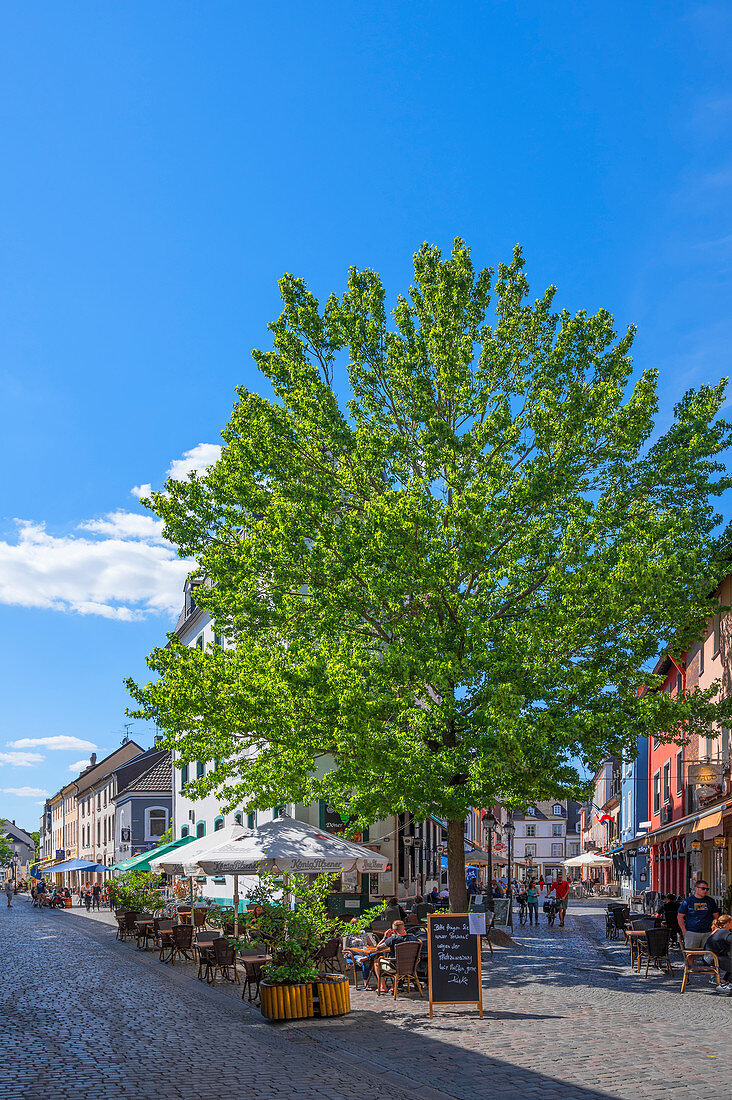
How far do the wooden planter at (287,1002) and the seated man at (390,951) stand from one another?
243cm

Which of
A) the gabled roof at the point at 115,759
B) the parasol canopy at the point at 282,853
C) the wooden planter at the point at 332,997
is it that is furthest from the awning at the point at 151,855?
the gabled roof at the point at 115,759

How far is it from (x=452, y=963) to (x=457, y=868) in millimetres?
7550

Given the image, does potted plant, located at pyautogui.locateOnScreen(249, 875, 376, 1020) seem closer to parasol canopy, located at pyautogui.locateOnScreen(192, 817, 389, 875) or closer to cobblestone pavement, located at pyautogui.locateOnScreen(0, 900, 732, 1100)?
cobblestone pavement, located at pyautogui.locateOnScreen(0, 900, 732, 1100)

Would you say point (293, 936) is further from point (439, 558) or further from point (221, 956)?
point (439, 558)

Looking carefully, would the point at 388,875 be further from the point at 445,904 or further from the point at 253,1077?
the point at 253,1077

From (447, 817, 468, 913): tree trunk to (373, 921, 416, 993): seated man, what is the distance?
416 centimetres

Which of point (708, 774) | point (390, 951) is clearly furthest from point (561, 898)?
point (390, 951)

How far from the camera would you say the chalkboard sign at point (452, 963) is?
14.2 metres

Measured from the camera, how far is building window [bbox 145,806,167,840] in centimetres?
6700

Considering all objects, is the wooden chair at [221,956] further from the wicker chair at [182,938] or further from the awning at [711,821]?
the awning at [711,821]

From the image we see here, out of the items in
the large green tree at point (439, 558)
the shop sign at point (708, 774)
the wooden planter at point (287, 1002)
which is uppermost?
the large green tree at point (439, 558)

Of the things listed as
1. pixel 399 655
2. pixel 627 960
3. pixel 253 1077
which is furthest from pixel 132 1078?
pixel 627 960

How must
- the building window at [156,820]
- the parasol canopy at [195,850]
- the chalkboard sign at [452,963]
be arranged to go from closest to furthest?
the chalkboard sign at [452,963] < the parasol canopy at [195,850] < the building window at [156,820]

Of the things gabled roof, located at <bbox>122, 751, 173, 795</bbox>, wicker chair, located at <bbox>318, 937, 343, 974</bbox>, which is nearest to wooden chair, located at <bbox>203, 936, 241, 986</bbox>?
wicker chair, located at <bbox>318, 937, 343, 974</bbox>
